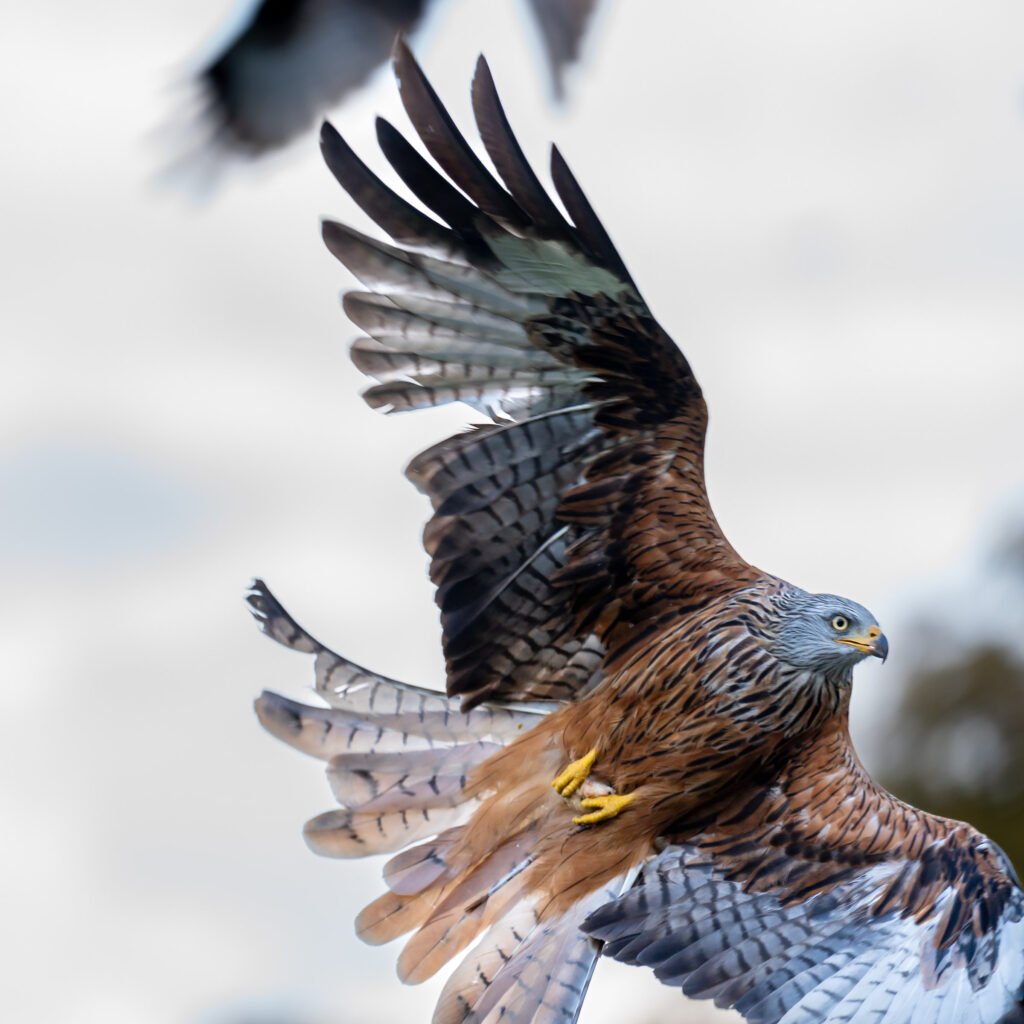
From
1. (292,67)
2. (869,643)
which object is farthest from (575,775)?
(292,67)

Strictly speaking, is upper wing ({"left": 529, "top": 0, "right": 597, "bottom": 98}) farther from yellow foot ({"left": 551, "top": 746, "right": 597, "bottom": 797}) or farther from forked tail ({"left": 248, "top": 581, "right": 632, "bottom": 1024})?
yellow foot ({"left": 551, "top": 746, "right": 597, "bottom": 797})

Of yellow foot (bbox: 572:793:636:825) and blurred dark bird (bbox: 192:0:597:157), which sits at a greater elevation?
blurred dark bird (bbox: 192:0:597:157)

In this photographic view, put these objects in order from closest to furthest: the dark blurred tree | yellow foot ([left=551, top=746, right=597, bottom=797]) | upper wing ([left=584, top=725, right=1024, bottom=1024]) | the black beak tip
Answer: upper wing ([left=584, top=725, right=1024, bottom=1024])
the black beak tip
yellow foot ([left=551, top=746, right=597, bottom=797])
the dark blurred tree

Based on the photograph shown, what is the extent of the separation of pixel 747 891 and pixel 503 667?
106 cm

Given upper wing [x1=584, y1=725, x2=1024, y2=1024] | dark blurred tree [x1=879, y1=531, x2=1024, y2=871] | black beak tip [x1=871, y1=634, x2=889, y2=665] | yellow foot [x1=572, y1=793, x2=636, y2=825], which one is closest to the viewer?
upper wing [x1=584, y1=725, x2=1024, y2=1024]

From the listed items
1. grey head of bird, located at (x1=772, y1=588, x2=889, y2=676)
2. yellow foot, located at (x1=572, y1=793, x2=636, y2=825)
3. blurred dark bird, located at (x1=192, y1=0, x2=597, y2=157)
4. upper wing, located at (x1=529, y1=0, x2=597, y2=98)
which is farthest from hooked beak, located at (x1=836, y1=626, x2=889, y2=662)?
blurred dark bird, located at (x1=192, y1=0, x2=597, y2=157)

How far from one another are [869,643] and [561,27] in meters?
2.52

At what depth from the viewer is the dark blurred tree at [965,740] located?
13375 millimetres

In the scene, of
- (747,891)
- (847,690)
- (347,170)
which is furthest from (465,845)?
(347,170)

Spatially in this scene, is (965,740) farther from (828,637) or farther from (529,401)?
(529,401)

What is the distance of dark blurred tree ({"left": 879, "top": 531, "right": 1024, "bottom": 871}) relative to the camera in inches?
527

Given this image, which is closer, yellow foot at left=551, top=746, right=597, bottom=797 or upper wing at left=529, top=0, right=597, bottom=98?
yellow foot at left=551, top=746, right=597, bottom=797

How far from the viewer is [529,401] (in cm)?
514

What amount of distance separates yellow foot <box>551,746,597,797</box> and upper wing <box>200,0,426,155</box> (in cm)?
309
